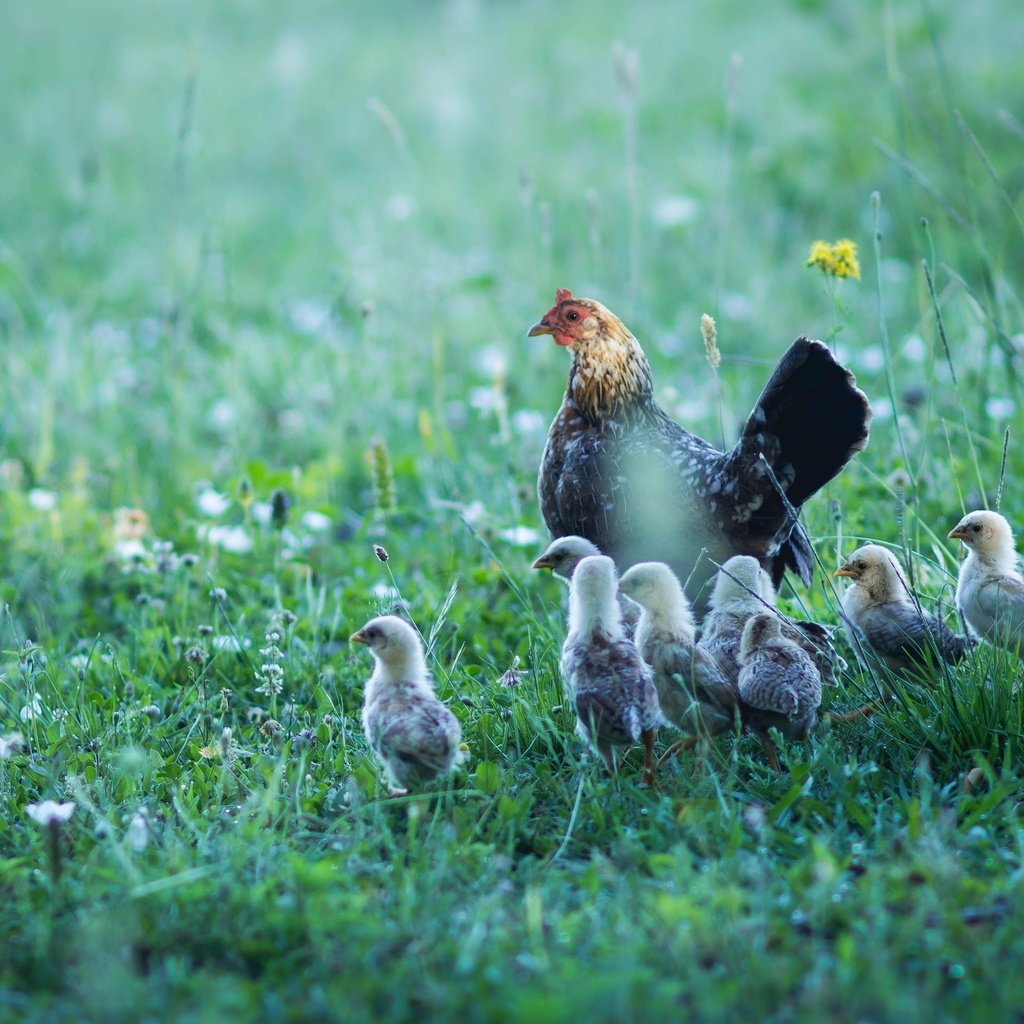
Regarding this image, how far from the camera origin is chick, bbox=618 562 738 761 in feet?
11.7

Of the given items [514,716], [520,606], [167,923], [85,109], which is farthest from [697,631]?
[85,109]

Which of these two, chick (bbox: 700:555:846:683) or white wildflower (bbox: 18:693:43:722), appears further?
white wildflower (bbox: 18:693:43:722)

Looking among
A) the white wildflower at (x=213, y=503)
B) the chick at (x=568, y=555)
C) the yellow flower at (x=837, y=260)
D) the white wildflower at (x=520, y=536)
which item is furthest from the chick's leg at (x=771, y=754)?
the white wildflower at (x=213, y=503)

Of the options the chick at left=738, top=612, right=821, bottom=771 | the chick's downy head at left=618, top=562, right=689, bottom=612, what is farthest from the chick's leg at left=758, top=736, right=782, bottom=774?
the chick's downy head at left=618, top=562, right=689, bottom=612

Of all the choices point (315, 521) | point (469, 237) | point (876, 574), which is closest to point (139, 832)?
point (876, 574)

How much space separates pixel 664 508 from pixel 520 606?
92 centimetres

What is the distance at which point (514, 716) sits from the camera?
3.83 metres

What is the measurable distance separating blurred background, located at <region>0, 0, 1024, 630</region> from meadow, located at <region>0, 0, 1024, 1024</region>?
5cm

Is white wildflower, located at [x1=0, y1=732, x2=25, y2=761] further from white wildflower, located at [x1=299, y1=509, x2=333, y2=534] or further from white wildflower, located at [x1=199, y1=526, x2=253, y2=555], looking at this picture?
white wildflower, located at [x1=299, y1=509, x2=333, y2=534]

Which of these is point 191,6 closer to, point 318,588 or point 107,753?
point 318,588

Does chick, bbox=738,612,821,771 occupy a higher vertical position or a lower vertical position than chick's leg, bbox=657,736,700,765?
higher

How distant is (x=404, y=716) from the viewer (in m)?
3.35

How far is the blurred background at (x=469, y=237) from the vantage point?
5871mm

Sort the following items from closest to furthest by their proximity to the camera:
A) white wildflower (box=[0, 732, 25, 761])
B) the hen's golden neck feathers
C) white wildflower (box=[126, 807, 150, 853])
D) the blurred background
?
white wildflower (box=[126, 807, 150, 853]) → white wildflower (box=[0, 732, 25, 761]) → the hen's golden neck feathers → the blurred background
